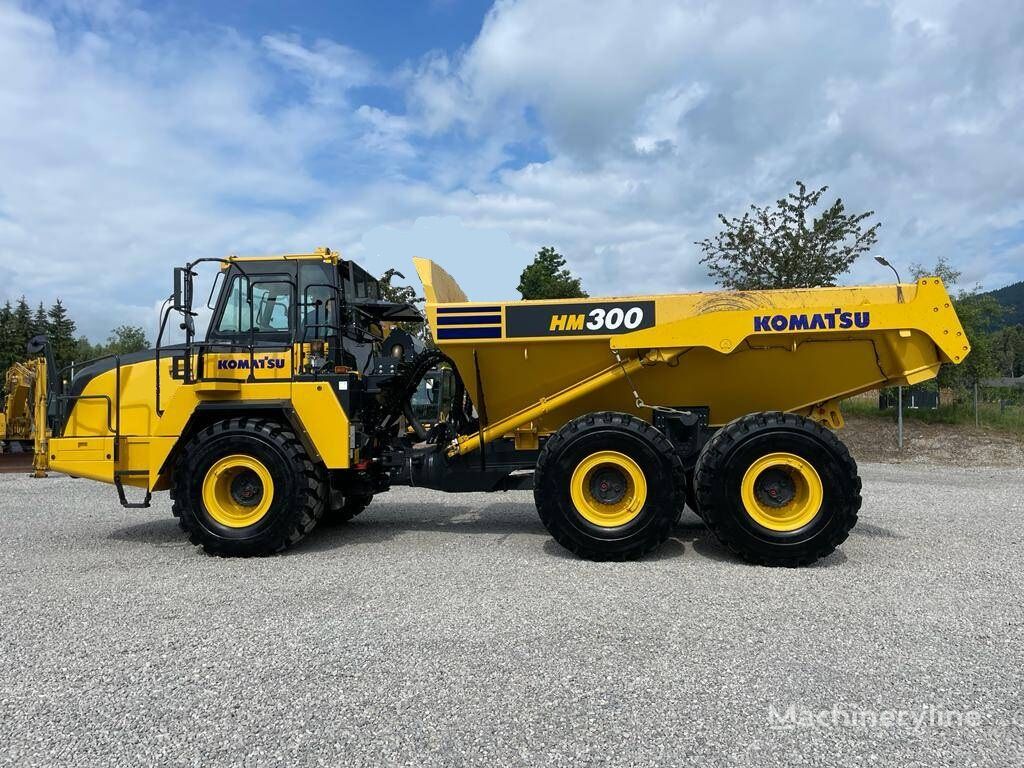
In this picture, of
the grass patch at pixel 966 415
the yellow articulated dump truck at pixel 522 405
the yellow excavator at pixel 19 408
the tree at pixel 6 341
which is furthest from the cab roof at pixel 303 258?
the tree at pixel 6 341

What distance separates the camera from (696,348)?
5.88m

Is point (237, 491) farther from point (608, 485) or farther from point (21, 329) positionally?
point (21, 329)

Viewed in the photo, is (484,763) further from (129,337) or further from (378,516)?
(129,337)

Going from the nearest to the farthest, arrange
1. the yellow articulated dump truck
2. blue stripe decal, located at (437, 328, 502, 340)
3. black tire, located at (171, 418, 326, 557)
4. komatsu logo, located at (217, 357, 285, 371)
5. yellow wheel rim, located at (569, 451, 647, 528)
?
1. the yellow articulated dump truck
2. yellow wheel rim, located at (569, 451, 647, 528)
3. black tire, located at (171, 418, 326, 557)
4. blue stripe decal, located at (437, 328, 502, 340)
5. komatsu logo, located at (217, 357, 285, 371)

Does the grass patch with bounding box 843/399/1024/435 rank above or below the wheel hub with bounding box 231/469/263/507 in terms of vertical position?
above

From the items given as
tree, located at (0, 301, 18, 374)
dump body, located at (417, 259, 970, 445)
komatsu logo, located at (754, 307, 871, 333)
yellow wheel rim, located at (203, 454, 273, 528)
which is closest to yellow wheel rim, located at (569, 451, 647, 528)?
dump body, located at (417, 259, 970, 445)

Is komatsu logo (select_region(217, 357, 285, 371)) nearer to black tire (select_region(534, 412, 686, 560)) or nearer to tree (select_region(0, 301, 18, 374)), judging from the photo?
black tire (select_region(534, 412, 686, 560))

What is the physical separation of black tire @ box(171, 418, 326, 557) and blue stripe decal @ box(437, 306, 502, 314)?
1.73m

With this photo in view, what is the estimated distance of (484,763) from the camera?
2.65m

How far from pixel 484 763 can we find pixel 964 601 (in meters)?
3.55

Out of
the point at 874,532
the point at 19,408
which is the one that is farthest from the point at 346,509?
the point at 19,408

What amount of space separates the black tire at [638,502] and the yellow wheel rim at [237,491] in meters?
2.41

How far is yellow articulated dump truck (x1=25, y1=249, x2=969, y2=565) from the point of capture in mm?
5438

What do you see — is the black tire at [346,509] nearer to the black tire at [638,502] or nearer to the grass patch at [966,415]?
the black tire at [638,502]
